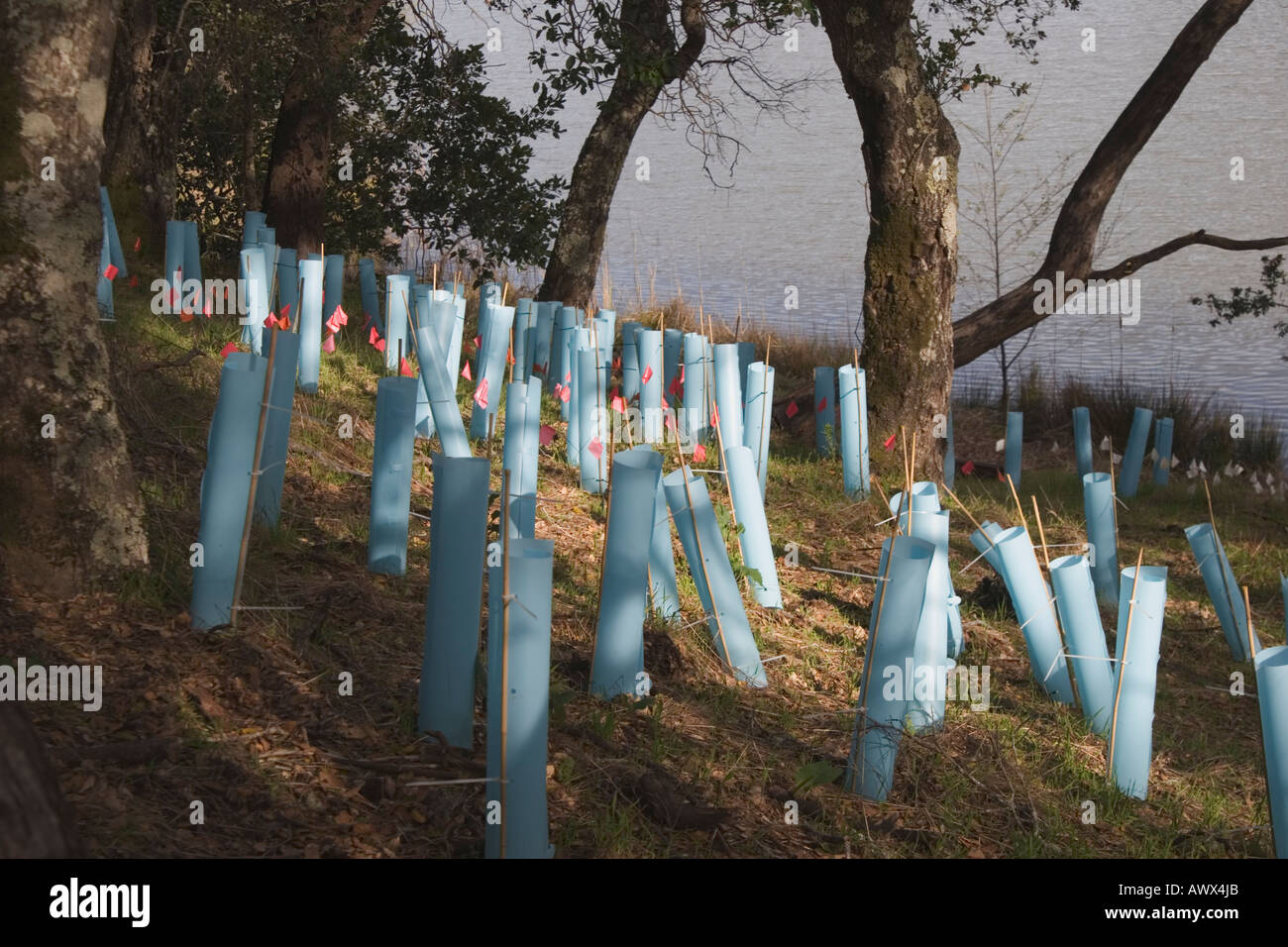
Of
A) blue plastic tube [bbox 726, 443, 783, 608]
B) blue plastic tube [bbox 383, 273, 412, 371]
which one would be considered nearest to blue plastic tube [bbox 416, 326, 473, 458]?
blue plastic tube [bbox 726, 443, 783, 608]

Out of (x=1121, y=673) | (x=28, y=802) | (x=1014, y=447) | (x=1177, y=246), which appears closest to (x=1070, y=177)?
(x=1177, y=246)

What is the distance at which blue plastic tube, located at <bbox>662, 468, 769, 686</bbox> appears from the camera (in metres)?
4.19

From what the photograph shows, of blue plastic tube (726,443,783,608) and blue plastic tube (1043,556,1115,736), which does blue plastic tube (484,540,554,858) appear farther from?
blue plastic tube (726,443,783,608)

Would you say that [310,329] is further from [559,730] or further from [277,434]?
[559,730]

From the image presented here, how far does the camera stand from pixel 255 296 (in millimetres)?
6652

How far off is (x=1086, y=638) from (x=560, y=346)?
4.28 metres

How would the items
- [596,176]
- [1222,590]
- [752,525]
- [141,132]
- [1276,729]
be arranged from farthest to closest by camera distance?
[596,176] → [141,132] → [1222,590] → [752,525] → [1276,729]

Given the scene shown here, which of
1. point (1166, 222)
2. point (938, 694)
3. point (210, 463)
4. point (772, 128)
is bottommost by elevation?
point (938, 694)

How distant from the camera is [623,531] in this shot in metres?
3.65

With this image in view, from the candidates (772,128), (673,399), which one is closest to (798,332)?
(673,399)

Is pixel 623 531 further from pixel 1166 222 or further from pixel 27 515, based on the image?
pixel 1166 222

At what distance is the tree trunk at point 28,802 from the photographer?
190cm

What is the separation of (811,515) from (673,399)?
1.43 meters

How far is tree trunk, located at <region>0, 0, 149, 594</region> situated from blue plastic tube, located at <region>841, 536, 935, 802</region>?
207cm
